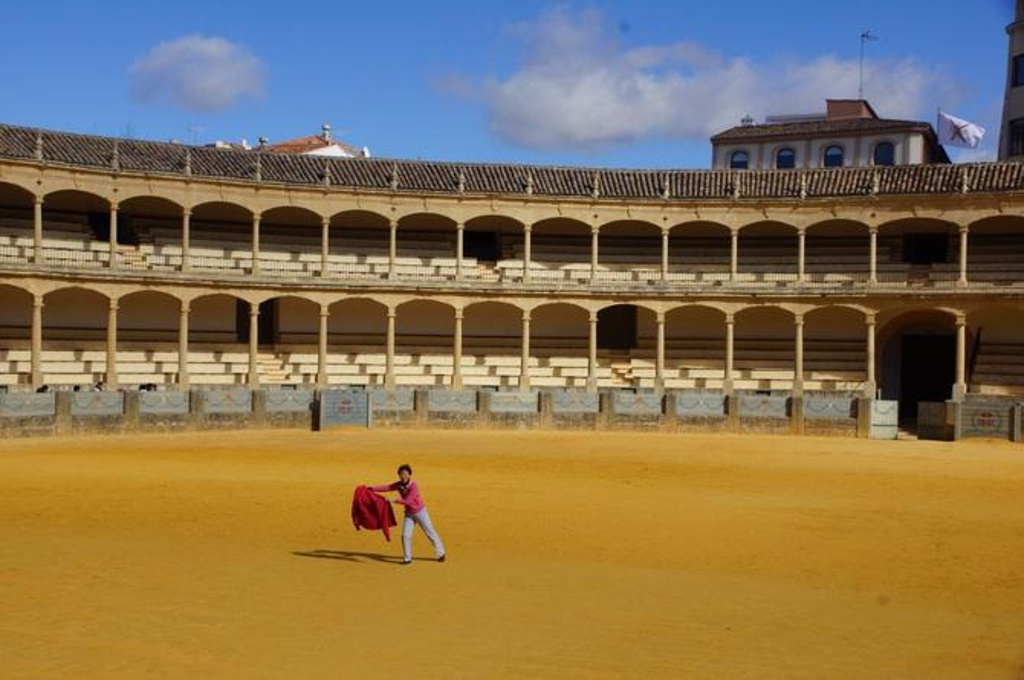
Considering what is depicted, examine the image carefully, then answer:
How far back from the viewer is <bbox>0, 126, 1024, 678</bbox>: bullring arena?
34.0 feet

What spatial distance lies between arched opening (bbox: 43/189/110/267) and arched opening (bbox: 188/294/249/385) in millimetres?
3979

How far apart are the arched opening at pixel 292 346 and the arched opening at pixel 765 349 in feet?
54.2

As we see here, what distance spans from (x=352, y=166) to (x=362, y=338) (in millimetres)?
6840

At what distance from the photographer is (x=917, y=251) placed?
137 feet

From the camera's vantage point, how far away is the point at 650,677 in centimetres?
883

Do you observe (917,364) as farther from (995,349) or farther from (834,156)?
(834,156)

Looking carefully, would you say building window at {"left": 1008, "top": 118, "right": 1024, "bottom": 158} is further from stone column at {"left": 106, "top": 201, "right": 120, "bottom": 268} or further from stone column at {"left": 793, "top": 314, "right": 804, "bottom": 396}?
stone column at {"left": 106, "top": 201, "right": 120, "bottom": 268}

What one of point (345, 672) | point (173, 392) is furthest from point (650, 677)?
point (173, 392)

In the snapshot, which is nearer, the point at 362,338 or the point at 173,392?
the point at 173,392

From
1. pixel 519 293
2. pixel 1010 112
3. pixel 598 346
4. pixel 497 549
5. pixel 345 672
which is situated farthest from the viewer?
pixel 1010 112

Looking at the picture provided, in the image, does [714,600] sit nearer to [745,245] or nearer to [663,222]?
[663,222]

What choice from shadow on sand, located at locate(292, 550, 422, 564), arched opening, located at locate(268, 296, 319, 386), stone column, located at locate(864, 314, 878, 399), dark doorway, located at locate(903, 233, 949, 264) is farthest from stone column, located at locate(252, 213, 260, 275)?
shadow on sand, located at locate(292, 550, 422, 564)

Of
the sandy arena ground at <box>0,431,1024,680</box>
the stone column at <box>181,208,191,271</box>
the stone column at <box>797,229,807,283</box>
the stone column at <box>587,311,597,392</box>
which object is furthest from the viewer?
the stone column at <box>797,229,807,283</box>

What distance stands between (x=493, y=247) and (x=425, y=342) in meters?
5.09
